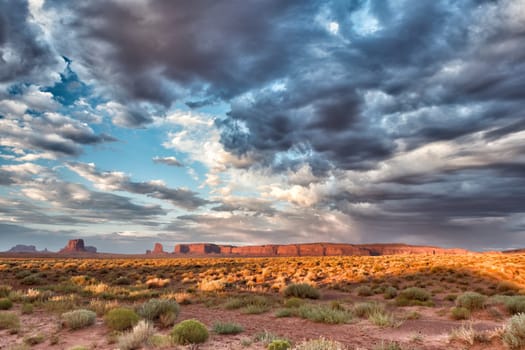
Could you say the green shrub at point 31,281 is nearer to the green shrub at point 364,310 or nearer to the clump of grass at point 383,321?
the green shrub at point 364,310

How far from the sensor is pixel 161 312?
1175 centimetres

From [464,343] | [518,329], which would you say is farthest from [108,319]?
[518,329]

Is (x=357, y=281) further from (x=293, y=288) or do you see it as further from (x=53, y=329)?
(x=53, y=329)

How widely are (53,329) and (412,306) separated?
1612 centimetres

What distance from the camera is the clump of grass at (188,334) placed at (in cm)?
835

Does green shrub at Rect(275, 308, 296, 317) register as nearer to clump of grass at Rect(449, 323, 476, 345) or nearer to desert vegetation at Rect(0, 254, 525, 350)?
desert vegetation at Rect(0, 254, 525, 350)

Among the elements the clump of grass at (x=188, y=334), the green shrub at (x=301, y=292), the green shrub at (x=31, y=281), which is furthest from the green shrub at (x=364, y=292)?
the green shrub at (x=31, y=281)

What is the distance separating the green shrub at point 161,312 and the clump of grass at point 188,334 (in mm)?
2679

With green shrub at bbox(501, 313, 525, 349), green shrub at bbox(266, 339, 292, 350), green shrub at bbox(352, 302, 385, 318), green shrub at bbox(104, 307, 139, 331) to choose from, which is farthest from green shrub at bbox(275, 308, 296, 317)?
green shrub at bbox(501, 313, 525, 349)

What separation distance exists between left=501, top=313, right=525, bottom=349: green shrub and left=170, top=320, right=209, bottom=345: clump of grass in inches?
280

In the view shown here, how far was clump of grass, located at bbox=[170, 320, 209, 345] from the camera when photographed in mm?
8352

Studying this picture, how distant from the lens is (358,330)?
10719 mm

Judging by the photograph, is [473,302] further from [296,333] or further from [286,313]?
[296,333]

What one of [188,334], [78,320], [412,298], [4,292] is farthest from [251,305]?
[4,292]
